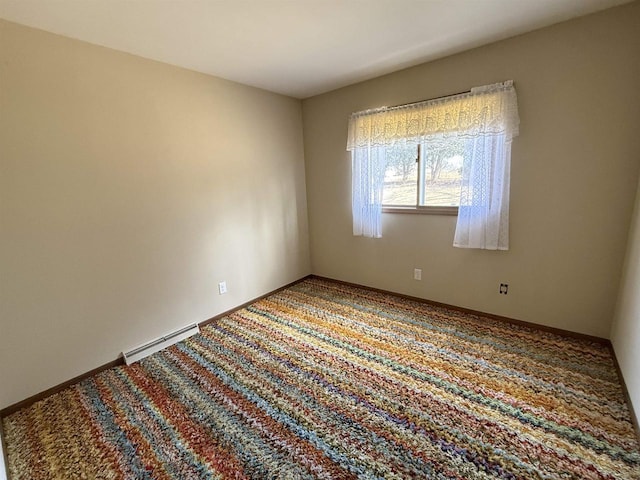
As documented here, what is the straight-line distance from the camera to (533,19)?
1986 millimetres

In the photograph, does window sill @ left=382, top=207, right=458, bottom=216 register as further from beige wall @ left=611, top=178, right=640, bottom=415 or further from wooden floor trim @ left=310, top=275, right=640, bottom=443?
beige wall @ left=611, top=178, right=640, bottom=415

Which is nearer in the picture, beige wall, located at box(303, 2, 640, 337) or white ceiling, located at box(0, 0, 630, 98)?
white ceiling, located at box(0, 0, 630, 98)

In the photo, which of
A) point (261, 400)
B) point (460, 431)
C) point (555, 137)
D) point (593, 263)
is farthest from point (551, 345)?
point (261, 400)

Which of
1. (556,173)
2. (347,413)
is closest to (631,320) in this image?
(556,173)

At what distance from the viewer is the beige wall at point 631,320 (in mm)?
1612

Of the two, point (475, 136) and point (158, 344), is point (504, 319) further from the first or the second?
point (158, 344)

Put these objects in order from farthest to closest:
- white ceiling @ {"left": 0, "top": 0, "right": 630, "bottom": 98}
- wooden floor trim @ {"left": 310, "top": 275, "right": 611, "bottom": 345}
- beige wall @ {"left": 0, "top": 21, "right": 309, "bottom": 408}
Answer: wooden floor trim @ {"left": 310, "top": 275, "right": 611, "bottom": 345} → beige wall @ {"left": 0, "top": 21, "right": 309, "bottom": 408} → white ceiling @ {"left": 0, "top": 0, "right": 630, "bottom": 98}

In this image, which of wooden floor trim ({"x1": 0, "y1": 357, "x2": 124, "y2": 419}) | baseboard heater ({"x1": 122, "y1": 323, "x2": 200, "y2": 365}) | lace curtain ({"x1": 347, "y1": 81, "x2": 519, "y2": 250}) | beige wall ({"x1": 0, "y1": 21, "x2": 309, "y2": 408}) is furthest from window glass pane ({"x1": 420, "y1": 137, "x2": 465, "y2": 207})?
wooden floor trim ({"x1": 0, "y1": 357, "x2": 124, "y2": 419})

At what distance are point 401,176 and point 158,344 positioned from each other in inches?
109

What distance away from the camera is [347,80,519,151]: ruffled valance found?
2.30 metres

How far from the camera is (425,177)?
9.54 feet

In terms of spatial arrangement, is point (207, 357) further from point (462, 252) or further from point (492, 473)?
point (462, 252)

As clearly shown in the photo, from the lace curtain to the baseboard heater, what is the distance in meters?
2.52

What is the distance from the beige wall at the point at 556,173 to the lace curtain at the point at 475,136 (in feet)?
0.31
